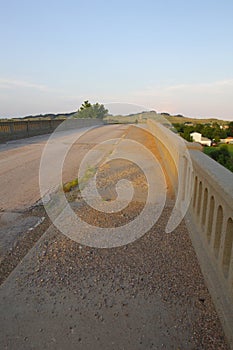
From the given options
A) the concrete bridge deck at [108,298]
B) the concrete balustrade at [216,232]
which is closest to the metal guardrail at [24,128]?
the concrete bridge deck at [108,298]

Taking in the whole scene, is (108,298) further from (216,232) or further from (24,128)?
(24,128)

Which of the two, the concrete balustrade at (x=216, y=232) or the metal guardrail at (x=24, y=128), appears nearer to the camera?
the concrete balustrade at (x=216, y=232)

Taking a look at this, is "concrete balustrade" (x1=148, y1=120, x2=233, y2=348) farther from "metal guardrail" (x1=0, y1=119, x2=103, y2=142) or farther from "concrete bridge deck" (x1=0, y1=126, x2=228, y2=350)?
"metal guardrail" (x1=0, y1=119, x2=103, y2=142)

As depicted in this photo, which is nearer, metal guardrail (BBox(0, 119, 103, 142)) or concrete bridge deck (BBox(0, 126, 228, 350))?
concrete bridge deck (BBox(0, 126, 228, 350))

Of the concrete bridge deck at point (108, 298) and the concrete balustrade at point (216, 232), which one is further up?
the concrete balustrade at point (216, 232)

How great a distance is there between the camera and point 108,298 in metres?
2.73

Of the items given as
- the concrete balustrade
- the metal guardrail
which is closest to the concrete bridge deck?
the concrete balustrade

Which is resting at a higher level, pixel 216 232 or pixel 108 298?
pixel 216 232

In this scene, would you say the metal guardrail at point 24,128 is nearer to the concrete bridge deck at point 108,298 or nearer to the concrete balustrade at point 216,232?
the concrete bridge deck at point 108,298

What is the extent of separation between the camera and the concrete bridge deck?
226 centimetres

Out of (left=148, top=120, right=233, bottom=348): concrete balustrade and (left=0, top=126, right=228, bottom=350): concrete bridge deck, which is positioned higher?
(left=148, top=120, right=233, bottom=348): concrete balustrade

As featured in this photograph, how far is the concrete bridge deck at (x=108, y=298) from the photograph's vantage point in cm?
226

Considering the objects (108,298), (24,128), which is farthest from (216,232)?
(24,128)

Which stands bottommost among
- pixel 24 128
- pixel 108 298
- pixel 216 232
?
→ pixel 108 298
